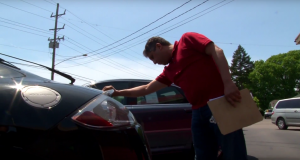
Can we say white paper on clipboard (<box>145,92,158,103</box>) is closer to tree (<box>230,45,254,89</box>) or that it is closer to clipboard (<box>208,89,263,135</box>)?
clipboard (<box>208,89,263,135</box>)

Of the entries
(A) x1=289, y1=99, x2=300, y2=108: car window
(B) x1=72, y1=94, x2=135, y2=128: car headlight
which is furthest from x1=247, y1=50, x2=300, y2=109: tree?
(B) x1=72, y1=94, x2=135, y2=128: car headlight

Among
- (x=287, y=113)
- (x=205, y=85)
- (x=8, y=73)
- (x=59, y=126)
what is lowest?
(x=287, y=113)

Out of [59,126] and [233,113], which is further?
[233,113]

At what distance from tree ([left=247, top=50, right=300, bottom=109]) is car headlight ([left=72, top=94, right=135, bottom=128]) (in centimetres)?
6393

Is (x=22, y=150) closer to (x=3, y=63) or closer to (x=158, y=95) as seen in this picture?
(x=3, y=63)

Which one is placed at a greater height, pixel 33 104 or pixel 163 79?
pixel 163 79

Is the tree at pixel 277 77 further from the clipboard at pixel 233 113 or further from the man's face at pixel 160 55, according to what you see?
the clipboard at pixel 233 113

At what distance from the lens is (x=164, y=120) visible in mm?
3990

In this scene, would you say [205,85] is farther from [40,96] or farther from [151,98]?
[151,98]

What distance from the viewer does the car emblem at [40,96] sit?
1.34 meters

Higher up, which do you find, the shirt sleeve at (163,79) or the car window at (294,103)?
the shirt sleeve at (163,79)

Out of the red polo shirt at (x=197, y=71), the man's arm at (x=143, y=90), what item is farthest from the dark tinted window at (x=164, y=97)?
the red polo shirt at (x=197, y=71)

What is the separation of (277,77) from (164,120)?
207 feet

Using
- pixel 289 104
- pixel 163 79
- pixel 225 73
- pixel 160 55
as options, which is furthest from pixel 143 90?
pixel 289 104
